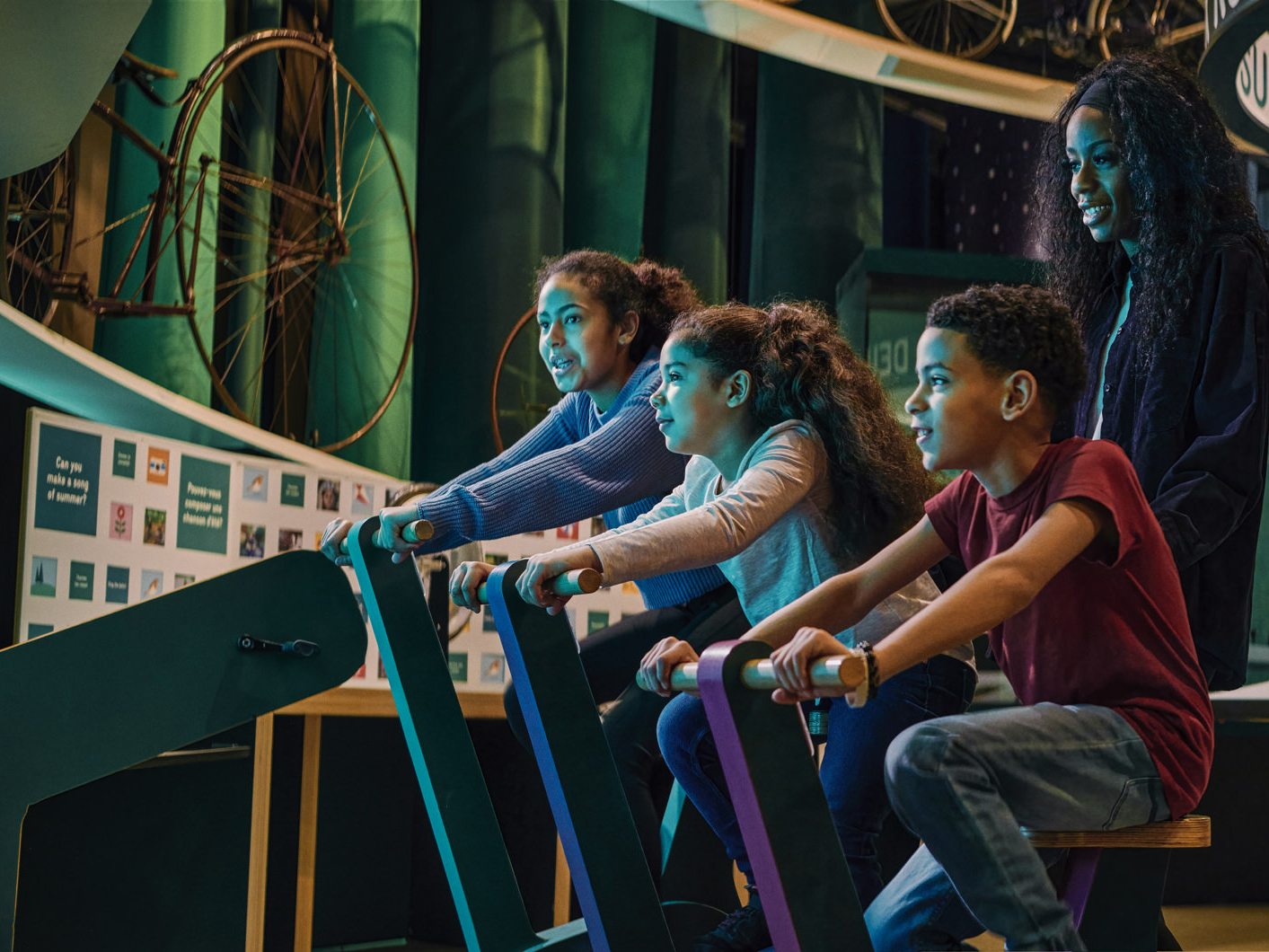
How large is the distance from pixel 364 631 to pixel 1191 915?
2328 mm

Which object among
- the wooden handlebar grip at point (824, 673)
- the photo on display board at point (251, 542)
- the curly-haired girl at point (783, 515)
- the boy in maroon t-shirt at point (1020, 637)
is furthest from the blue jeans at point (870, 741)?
the photo on display board at point (251, 542)

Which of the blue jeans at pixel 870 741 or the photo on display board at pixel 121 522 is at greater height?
the photo on display board at pixel 121 522

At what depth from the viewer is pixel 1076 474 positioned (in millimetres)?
1374

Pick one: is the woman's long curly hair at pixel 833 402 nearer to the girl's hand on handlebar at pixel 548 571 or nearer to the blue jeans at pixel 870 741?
the blue jeans at pixel 870 741

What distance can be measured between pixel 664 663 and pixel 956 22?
501 cm

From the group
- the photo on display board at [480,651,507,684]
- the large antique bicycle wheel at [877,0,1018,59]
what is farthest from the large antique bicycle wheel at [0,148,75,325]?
the large antique bicycle wheel at [877,0,1018,59]

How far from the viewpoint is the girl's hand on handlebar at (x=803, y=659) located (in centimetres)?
119

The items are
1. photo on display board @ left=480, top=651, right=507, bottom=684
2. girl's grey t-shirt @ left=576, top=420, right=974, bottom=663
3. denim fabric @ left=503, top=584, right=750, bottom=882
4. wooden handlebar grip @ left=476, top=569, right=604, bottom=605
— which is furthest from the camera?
photo on display board @ left=480, top=651, right=507, bottom=684

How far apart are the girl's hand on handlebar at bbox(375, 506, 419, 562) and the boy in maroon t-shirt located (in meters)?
0.63

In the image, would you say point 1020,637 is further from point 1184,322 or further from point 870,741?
point 1184,322

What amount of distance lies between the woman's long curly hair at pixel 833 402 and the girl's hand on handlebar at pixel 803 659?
660 mm

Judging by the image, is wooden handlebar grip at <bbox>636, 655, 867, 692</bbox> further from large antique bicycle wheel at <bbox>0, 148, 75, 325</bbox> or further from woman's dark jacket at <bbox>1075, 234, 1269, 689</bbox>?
large antique bicycle wheel at <bbox>0, 148, 75, 325</bbox>

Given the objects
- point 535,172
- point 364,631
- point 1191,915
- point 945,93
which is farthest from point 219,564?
point 945,93

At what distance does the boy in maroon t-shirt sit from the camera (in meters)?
1.24
